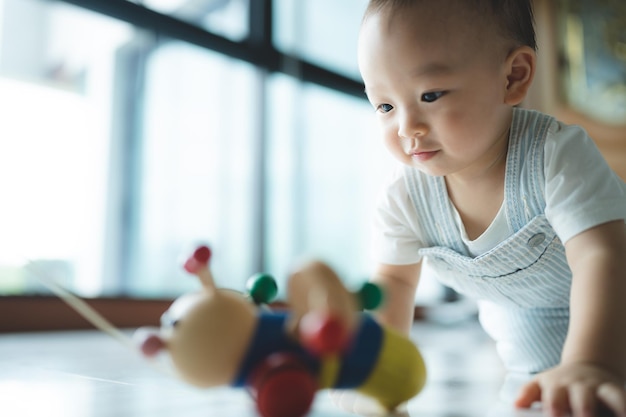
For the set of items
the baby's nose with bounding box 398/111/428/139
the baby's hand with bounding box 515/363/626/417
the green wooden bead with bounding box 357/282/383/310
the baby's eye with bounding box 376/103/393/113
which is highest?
the baby's eye with bounding box 376/103/393/113

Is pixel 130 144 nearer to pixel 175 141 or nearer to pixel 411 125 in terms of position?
pixel 175 141

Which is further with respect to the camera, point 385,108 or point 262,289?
point 385,108

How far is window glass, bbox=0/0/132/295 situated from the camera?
63.9 inches

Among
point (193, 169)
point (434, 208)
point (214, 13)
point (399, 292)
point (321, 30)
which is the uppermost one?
point (321, 30)

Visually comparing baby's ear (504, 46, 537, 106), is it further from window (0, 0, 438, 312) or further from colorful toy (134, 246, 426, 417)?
window (0, 0, 438, 312)

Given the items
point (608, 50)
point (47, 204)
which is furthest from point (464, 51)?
point (608, 50)

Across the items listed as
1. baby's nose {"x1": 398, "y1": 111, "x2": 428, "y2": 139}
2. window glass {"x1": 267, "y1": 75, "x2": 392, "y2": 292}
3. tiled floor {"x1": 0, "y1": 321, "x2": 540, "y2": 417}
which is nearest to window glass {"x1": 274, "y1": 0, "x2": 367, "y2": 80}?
window glass {"x1": 267, "y1": 75, "x2": 392, "y2": 292}

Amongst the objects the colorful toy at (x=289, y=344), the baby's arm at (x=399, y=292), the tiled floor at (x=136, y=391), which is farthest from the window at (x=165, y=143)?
the colorful toy at (x=289, y=344)

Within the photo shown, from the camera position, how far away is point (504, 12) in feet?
2.27

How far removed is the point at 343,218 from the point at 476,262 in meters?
1.71

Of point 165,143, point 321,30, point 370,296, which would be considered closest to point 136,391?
point 370,296

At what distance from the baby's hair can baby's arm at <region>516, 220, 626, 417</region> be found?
244 mm

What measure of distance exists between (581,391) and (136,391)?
419 mm

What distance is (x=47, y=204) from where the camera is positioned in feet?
5.55
